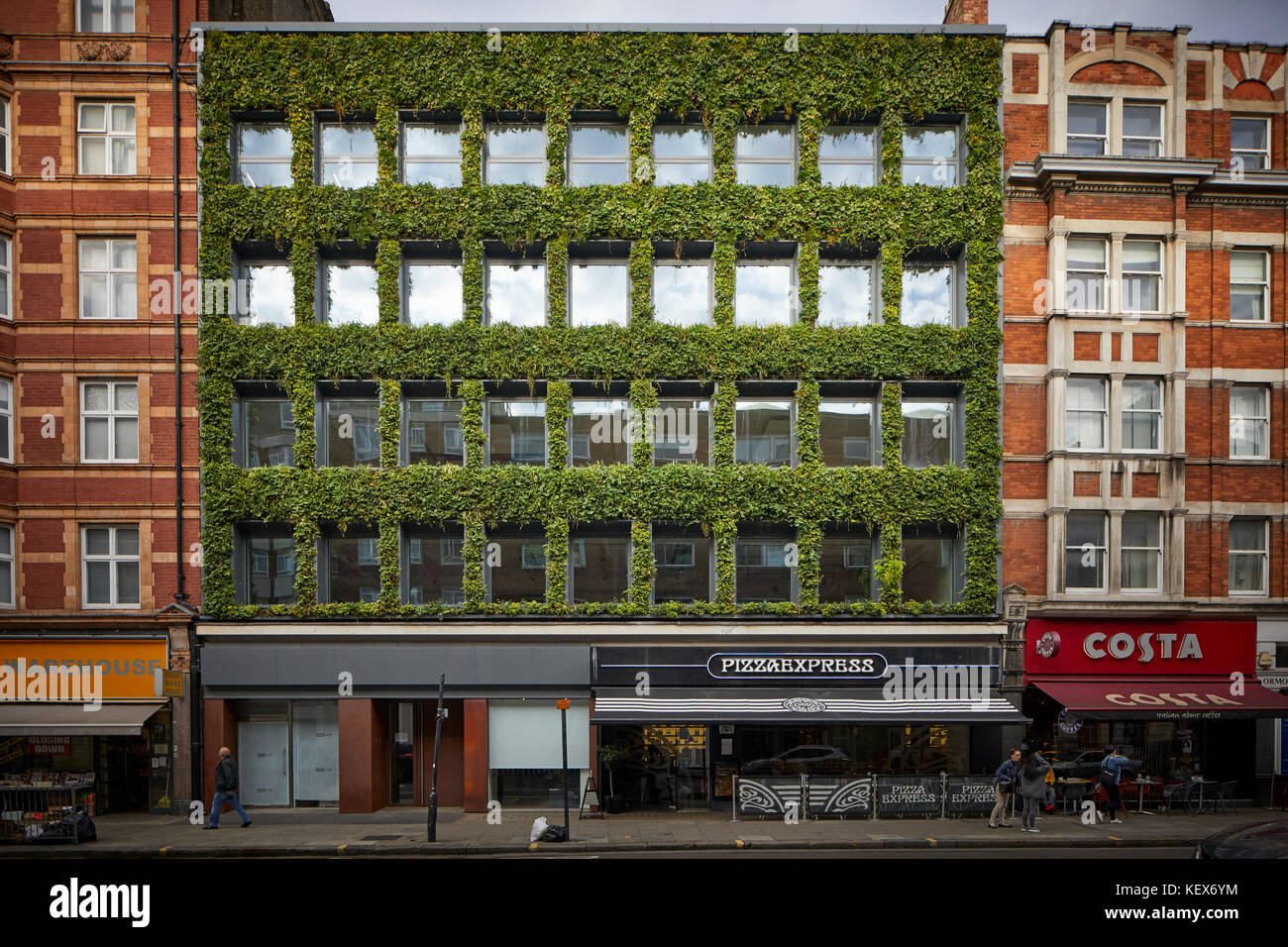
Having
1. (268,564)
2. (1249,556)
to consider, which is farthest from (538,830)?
(1249,556)

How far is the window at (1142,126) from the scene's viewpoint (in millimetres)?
22562

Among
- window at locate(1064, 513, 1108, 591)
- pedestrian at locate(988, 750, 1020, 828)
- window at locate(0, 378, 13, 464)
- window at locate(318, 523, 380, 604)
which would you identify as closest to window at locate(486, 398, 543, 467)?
window at locate(318, 523, 380, 604)

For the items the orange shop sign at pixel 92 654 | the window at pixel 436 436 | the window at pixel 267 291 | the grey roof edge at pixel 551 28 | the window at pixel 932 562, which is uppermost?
the grey roof edge at pixel 551 28

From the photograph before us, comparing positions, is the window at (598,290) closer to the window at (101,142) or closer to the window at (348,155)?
the window at (348,155)

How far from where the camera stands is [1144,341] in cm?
2211

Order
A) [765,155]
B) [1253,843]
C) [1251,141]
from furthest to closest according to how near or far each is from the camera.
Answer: [1251,141] < [765,155] < [1253,843]

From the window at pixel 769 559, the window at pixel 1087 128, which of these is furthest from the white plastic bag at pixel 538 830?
the window at pixel 1087 128

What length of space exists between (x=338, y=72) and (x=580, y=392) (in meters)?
10.8

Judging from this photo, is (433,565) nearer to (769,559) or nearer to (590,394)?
(590,394)

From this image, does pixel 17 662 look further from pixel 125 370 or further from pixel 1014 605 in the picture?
pixel 1014 605

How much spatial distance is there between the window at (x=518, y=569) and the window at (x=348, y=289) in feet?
23.3

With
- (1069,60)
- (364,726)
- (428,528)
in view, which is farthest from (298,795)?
(1069,60)

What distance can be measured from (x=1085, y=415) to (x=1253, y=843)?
55.9 ft
